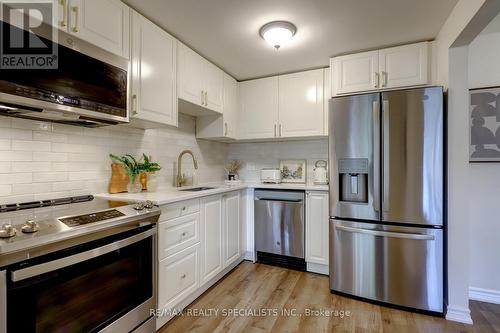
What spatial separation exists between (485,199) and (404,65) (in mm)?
1367

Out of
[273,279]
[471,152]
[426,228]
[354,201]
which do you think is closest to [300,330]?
[273,279]

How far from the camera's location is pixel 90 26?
151 centimetres

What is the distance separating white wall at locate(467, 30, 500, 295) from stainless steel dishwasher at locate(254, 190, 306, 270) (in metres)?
1.49

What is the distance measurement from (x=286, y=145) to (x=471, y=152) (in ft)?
6.13

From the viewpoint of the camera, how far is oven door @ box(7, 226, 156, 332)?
1.03m

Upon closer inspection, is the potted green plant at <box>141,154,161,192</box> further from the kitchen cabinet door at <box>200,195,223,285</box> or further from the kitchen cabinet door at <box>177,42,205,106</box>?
the kitchen cabinet door at <box>177,42,205,106</box>

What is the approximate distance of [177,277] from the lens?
1.87m

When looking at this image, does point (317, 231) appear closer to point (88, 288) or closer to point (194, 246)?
point (194, 246)

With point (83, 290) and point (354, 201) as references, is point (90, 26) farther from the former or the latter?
point (354, 201)

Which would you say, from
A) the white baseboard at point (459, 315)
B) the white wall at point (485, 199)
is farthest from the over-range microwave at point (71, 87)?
the white wall at point (485, 199)

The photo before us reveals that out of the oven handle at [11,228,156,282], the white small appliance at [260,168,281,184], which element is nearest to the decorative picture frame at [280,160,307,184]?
the white small appliance at [260,168,281,184]

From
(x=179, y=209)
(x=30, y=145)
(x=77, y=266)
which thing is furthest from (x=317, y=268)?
(x=30, y=145)

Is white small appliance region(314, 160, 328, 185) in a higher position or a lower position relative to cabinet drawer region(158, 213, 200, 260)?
higher

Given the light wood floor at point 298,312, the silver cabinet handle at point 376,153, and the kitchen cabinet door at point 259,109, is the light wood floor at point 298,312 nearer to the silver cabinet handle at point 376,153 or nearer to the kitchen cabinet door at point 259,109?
the silver cabinet handle at point 376,153
